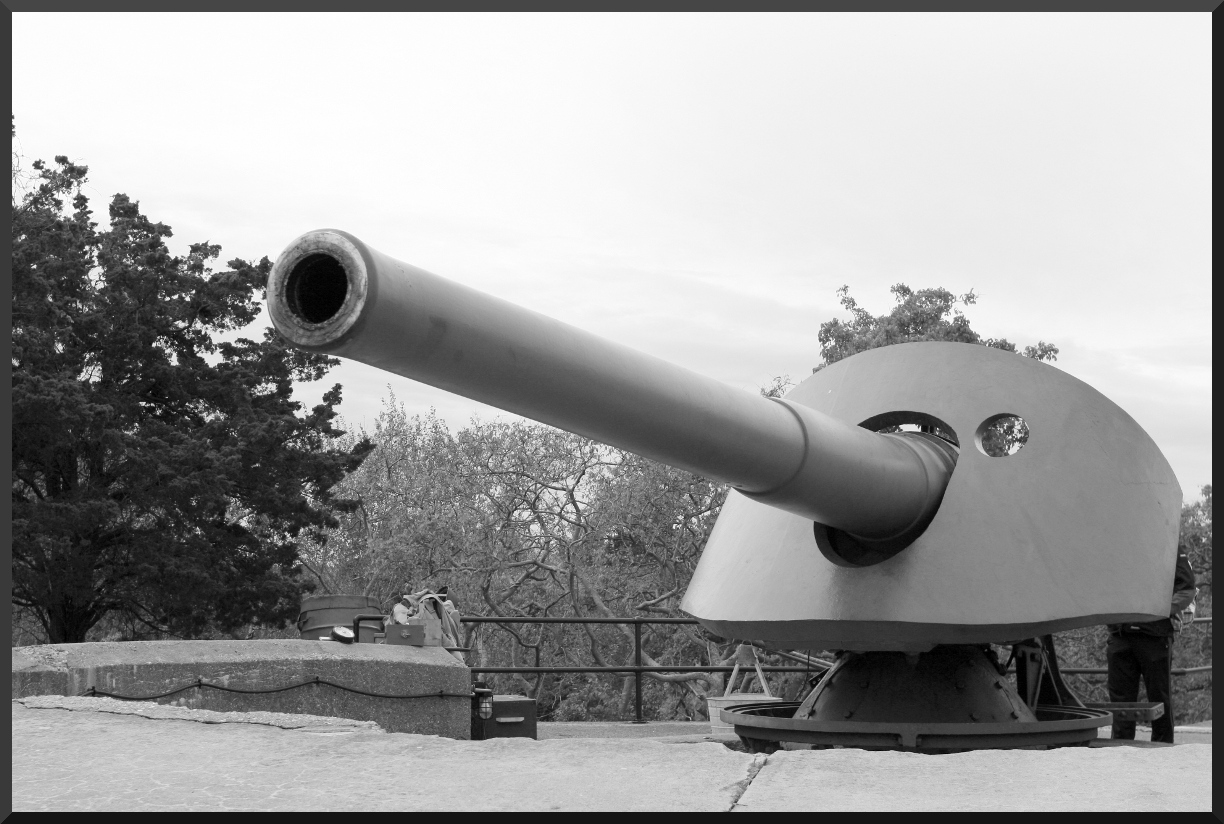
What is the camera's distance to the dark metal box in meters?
6.87

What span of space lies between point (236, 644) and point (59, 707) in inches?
59.9

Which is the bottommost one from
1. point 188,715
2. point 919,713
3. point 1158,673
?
point 188,715

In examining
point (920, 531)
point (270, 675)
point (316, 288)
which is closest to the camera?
point (316, 288)

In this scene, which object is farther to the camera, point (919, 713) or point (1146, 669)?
point (1146, 669)

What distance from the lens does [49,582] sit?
19.9 meters

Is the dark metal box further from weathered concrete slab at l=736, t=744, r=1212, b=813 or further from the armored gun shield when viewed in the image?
weathered concrete slab at l=736, t=744, r=1212, b=813

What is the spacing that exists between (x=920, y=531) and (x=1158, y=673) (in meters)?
2.07

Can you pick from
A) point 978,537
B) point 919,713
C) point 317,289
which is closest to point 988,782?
point 978,537

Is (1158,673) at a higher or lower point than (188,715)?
higher

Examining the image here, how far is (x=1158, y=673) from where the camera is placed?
249 inches

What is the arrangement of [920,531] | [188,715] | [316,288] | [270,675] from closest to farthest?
1. [316,288]
2. [188,715]
3. [920,531]
4. [270,675]

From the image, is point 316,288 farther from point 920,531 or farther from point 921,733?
point 921,733

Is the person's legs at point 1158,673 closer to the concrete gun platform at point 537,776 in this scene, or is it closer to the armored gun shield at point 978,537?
the armored gun shield at point 978,537

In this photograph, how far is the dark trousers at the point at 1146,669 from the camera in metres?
6.27
